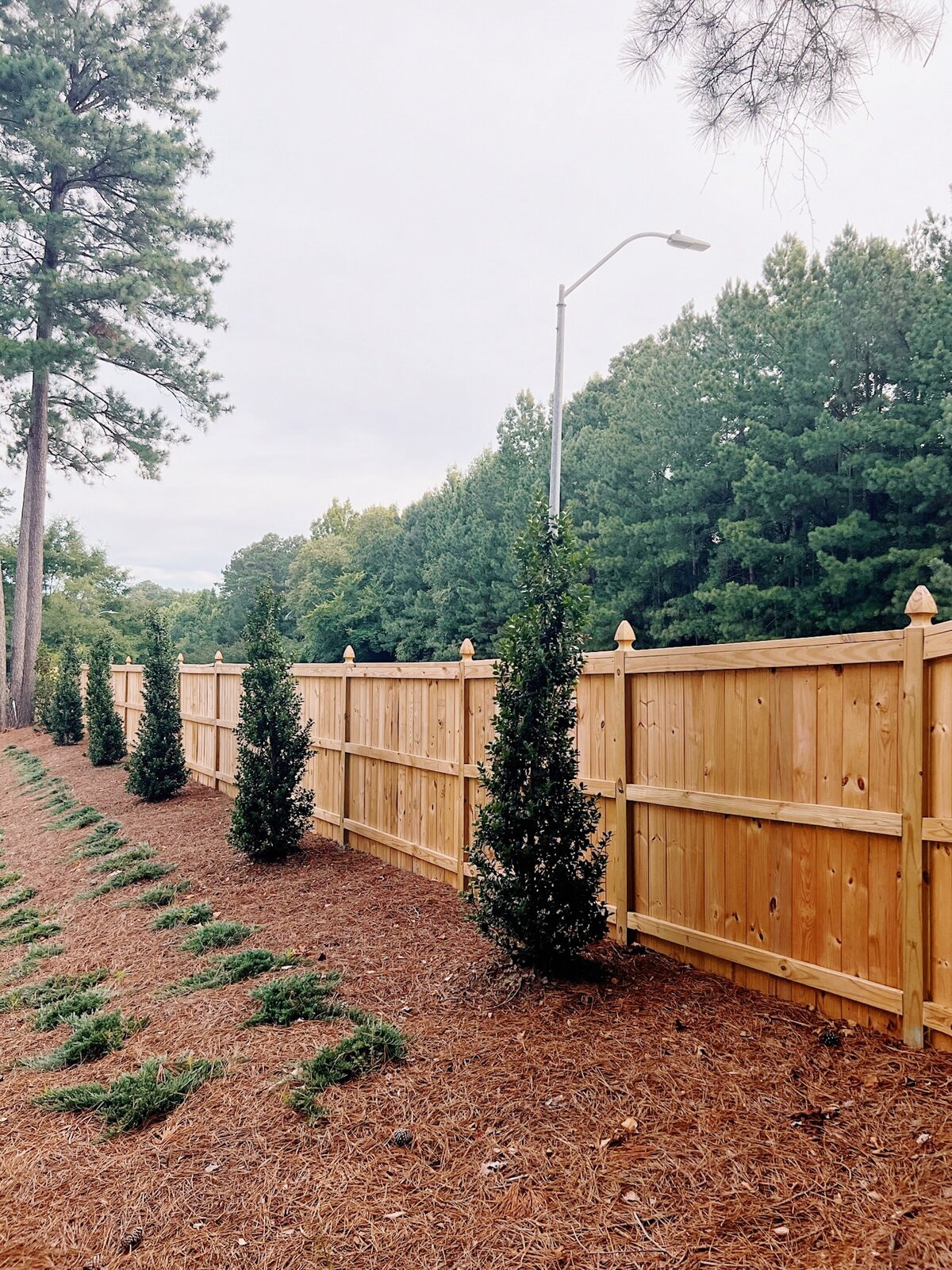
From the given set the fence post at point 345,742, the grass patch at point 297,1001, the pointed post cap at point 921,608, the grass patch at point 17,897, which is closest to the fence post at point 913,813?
the pointed post cap at point 921,608

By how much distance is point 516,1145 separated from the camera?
2605 mm

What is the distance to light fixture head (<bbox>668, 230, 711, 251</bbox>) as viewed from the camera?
26.4 feet

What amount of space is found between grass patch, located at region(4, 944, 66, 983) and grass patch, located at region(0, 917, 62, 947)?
0.25 meters

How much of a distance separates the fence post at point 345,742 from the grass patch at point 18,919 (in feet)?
8.17

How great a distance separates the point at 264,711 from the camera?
23.5ft

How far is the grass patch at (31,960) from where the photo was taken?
185 inches

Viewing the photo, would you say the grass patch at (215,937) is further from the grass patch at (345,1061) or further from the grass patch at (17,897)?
the grass patch at (17,897)

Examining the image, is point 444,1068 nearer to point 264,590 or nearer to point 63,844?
point 264,590

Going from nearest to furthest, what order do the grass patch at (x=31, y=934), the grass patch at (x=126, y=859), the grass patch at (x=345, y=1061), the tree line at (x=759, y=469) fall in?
the grass patch at (x=345, y=1061), the grass patch at (x=31, y=934), the grass patch at (x=126, y=859), the tree line at (x=759, y=469)

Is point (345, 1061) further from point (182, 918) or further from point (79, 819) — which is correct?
point (79, 819)

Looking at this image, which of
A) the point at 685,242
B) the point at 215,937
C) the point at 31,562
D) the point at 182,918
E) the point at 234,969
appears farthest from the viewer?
the point at 31,562

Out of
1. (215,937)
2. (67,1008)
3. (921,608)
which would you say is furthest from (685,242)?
(67,1008)

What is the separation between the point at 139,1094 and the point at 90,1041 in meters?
0.64

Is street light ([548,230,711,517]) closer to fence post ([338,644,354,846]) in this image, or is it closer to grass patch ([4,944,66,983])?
fence post ([338,644,354,846])
